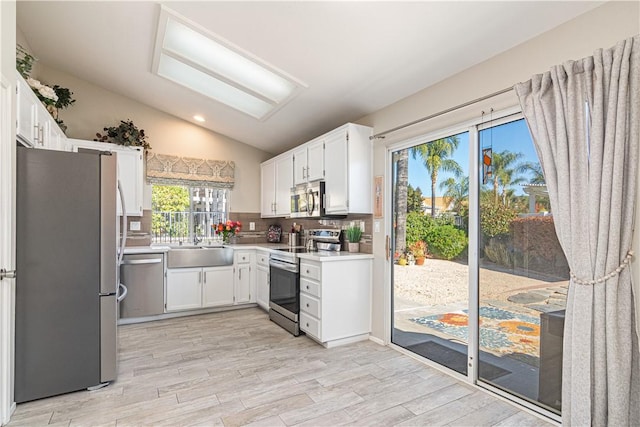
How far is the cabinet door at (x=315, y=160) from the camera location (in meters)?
3.89

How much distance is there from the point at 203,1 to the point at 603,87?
102 inches

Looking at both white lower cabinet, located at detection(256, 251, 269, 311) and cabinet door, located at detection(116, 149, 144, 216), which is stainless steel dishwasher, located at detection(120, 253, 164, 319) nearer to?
cabinet door, located at detection(116, 149, 144, 216)

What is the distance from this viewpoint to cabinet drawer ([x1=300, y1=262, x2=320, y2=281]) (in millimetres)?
3400

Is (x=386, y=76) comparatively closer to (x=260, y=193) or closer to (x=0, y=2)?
(x=0, y=2)

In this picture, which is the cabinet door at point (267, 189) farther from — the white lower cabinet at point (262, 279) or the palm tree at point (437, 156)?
the palm tree at point (437, 156)

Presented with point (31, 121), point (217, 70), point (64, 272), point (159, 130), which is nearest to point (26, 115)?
point (31, 121)

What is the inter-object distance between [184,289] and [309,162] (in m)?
2.38

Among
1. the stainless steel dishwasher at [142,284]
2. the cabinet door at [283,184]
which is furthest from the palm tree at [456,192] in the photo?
the stainless steel dishwasher at [142,284]

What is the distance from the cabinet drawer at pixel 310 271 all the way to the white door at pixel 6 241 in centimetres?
234

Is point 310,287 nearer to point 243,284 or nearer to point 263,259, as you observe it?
point 263,259

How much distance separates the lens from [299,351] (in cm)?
325

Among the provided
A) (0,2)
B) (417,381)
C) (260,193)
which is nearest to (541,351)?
(417,381)

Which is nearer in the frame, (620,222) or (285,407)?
(620,222)

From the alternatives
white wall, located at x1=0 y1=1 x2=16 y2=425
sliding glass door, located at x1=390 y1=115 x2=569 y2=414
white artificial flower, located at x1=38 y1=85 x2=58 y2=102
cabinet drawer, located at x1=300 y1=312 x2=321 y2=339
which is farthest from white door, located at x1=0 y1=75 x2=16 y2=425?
sliding glass door, located at x1=390 y1=115 x2=569 y2=414
